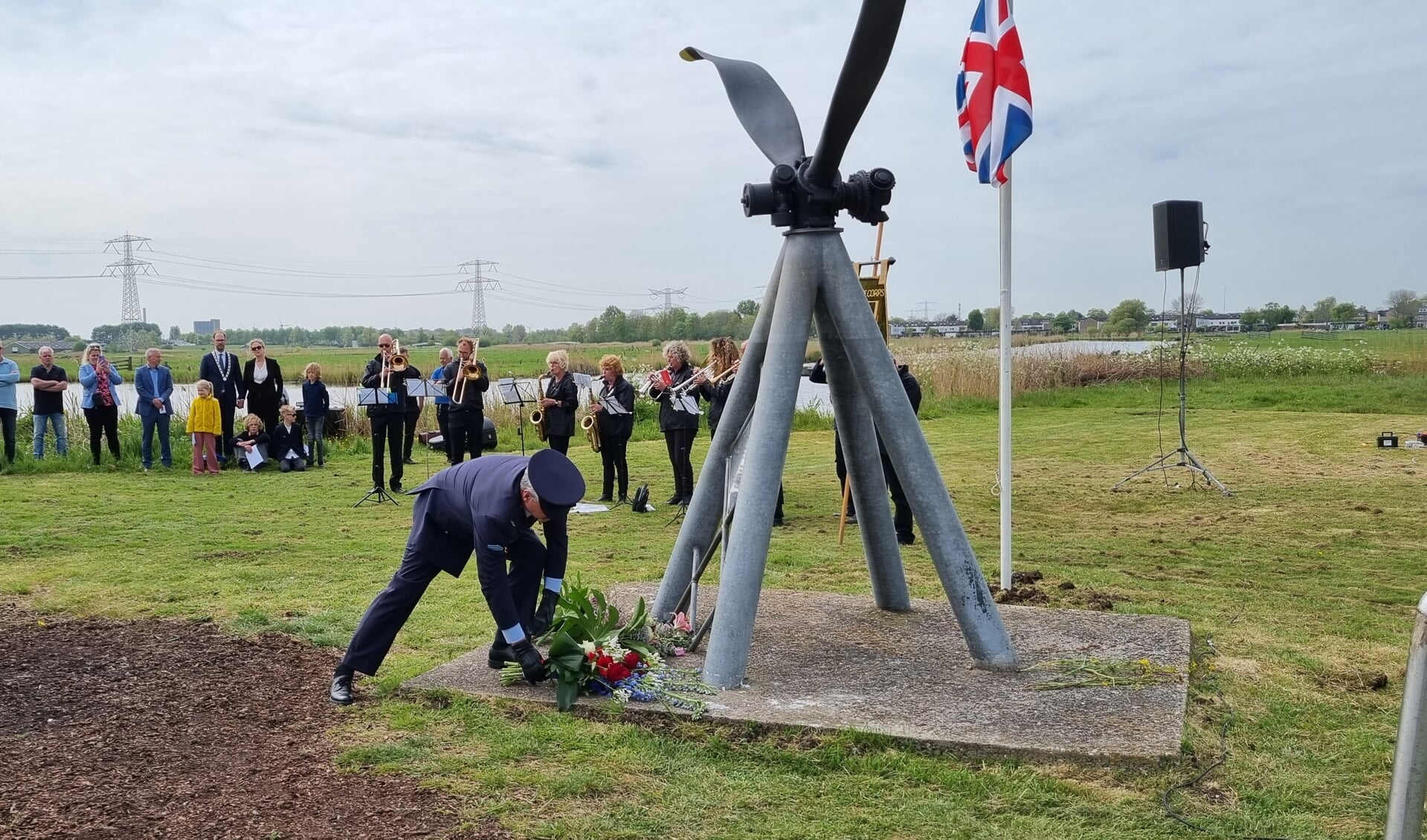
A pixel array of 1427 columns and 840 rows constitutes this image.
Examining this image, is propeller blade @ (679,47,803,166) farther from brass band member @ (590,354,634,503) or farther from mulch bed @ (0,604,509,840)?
brass band member @ (590,354,634,503)

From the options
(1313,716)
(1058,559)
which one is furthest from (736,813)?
(1058,559)

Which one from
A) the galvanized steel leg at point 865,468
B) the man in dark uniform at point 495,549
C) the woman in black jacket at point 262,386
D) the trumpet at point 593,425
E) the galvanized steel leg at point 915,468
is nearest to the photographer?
the man in dark uniform at point 495,549

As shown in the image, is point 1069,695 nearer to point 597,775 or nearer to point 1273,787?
point 1273,787

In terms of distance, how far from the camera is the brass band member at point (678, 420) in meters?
13.2

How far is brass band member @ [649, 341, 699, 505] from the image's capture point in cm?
1318

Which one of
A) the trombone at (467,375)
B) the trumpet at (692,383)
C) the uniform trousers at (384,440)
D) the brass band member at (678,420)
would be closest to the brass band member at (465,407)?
the trombone at (467,375)

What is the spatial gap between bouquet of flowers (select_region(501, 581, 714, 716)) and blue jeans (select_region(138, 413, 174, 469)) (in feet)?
46.7

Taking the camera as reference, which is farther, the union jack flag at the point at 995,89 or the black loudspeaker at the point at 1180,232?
the black loudspeaker at the point at 1180,232

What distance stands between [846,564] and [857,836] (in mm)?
5534


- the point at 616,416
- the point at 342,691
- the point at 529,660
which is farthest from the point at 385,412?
the point at 529,660

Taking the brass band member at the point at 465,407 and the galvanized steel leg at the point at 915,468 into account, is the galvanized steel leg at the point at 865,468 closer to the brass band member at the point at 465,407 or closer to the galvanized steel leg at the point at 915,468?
the galvanized steel leg at the point at 915,468

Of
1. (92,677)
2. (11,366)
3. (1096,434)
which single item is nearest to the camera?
(92,677)

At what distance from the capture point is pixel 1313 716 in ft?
19.1

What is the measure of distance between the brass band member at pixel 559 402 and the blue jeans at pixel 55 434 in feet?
30.8
